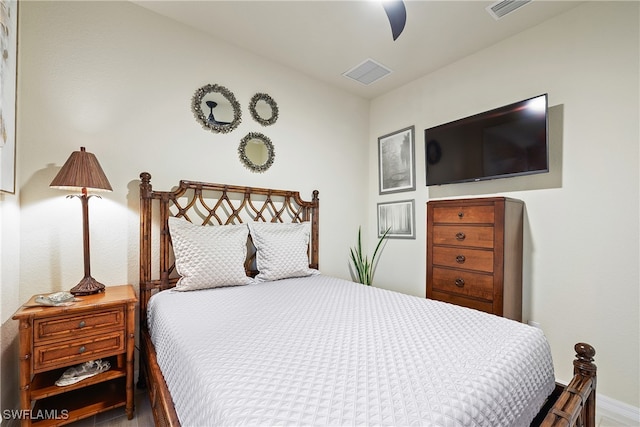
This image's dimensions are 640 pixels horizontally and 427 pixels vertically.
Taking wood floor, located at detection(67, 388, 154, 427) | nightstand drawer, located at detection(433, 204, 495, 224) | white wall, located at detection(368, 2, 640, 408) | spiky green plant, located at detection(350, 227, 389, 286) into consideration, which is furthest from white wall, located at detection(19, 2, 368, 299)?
white wall, located at detection(368, 2, 640, 408)

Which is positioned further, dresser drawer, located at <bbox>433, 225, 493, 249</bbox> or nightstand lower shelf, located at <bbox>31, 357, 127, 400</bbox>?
dresser drawer, located at <bbox>433, 225, 493, 249</bbox>

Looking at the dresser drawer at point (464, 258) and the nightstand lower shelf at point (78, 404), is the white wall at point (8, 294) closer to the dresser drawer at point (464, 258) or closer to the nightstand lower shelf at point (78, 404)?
the nightstand lower shelf at point (78, 404)

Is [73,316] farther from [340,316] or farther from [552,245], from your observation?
[552,245]

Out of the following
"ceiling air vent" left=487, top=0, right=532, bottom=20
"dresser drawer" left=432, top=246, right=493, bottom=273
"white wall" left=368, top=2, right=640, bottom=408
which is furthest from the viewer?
"dresser drawer" left=432, top=246, right=493, bottom=273

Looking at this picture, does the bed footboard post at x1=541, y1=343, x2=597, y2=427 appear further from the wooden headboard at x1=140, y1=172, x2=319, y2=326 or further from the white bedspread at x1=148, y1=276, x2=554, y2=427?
the wooden headboard at x1=140, y1=172, x2=319, y2=326

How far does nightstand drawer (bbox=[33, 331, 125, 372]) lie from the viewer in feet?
Answer: 4.62

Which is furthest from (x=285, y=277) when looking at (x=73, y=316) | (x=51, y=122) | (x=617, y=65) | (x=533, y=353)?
(x=617, y=65)

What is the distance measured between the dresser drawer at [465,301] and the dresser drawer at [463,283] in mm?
33

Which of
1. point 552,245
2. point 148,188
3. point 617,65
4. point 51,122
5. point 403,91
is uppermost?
point 403,91

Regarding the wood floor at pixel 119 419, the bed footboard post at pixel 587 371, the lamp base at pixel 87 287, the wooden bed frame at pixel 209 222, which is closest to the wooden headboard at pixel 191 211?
the wooden bed frame at pixel 209 222

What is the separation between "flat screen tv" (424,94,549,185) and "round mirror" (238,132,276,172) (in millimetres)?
1599

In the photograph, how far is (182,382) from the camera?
1.02m

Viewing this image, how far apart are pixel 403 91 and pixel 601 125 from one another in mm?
1820

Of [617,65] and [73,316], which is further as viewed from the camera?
[617,65]
